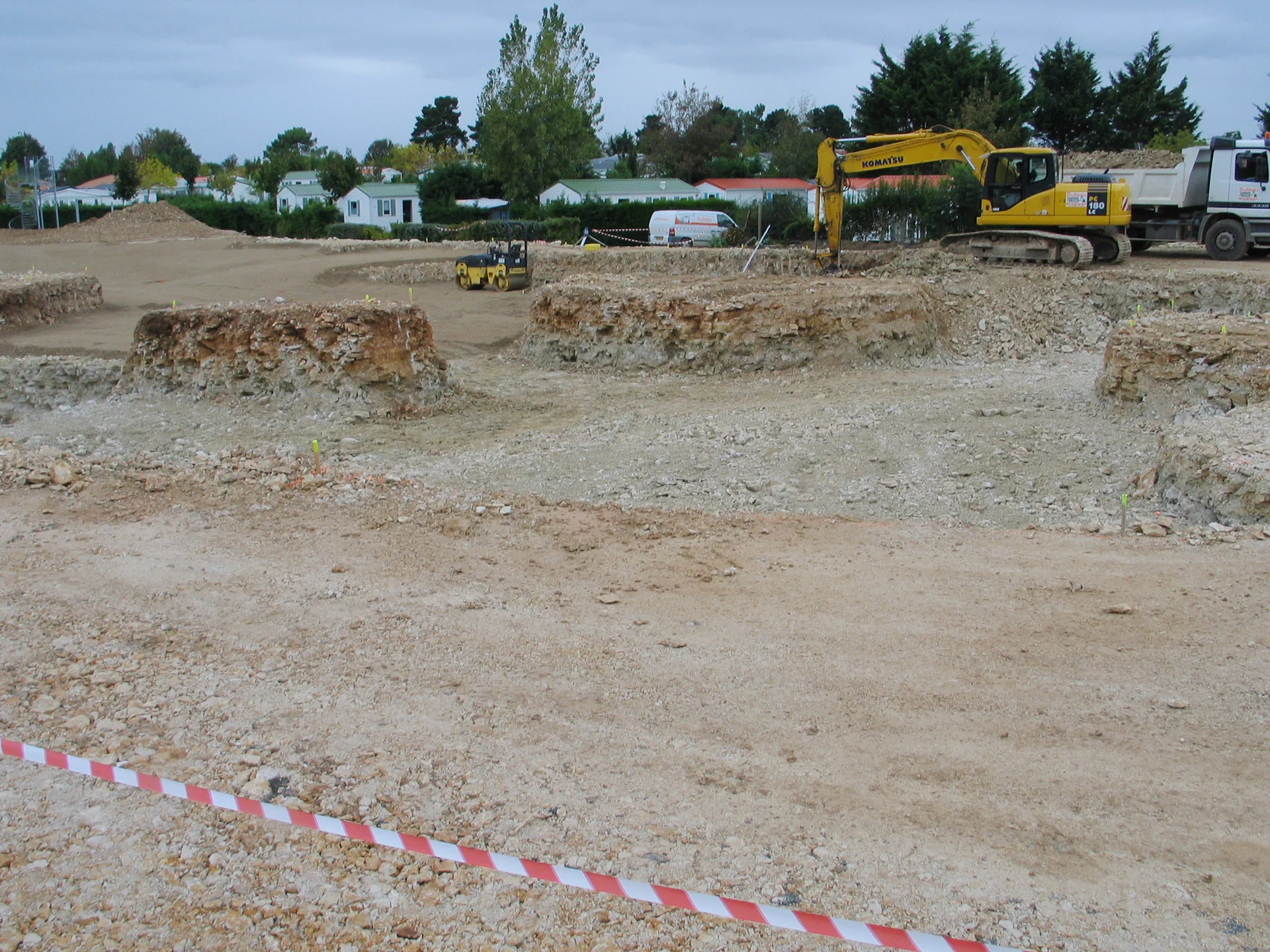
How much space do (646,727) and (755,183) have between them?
169 feet

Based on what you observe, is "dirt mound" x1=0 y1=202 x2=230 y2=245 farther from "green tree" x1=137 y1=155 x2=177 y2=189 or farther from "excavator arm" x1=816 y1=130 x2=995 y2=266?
"green tree" x1=137 y1=155 x2=177 y2=189

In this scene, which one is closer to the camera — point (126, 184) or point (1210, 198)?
point (1210, 198)

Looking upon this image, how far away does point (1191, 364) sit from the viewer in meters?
11.5

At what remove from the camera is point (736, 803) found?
4.25 m

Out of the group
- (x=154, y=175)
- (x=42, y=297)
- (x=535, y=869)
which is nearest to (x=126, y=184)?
(x=154, y=175)

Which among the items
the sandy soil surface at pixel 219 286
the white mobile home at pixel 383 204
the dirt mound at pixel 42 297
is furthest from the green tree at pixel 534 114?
the dirt mound at pixel 42 297

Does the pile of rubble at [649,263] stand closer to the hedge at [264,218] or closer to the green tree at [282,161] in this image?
the hedge at [264,218]

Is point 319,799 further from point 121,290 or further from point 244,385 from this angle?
point 121,290

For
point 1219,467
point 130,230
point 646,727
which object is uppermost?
point 130,230

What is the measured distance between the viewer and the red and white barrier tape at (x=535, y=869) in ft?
11.0

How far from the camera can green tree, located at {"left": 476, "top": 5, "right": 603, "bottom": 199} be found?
51.4 m

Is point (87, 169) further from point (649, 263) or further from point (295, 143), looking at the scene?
point (649, 263)

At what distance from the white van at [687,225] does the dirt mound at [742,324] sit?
1638 cm

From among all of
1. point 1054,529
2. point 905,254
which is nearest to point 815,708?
point 1054,529
